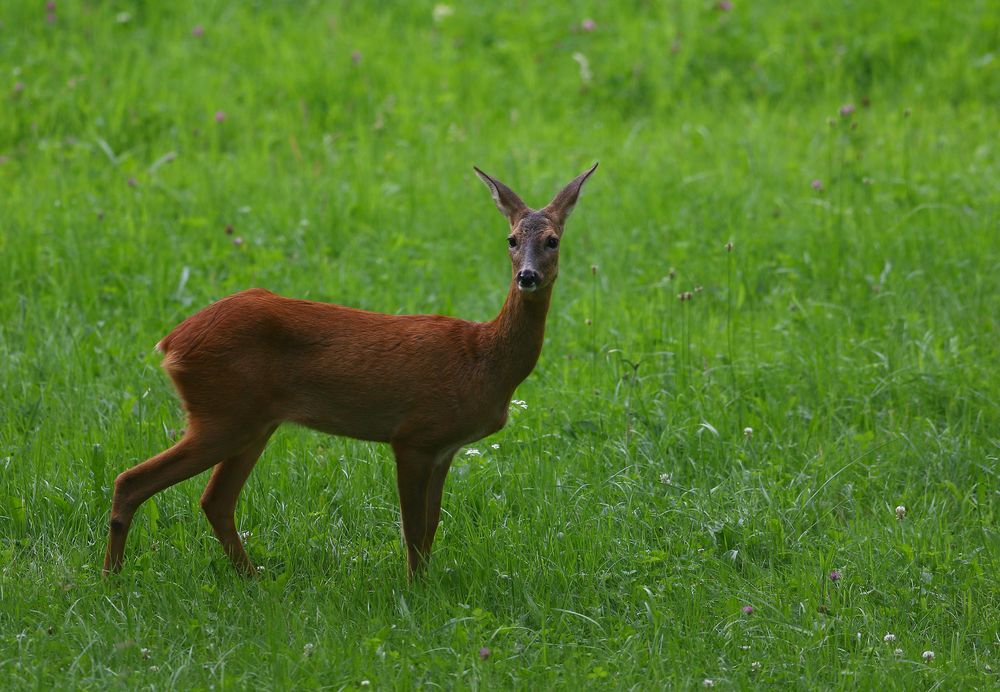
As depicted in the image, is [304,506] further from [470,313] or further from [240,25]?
[240,25]

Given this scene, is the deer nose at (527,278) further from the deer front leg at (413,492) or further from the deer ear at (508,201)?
the deer front leg at (413,492)

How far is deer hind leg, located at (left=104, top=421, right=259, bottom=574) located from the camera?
4.31 meters

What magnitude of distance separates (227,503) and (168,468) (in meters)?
0.34

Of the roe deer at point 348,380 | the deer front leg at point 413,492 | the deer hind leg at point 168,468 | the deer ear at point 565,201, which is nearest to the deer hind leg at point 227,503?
the roe deer at point 348,380

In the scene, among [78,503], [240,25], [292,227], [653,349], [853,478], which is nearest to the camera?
[78,503]

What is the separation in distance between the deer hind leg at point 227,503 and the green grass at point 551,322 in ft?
0.23

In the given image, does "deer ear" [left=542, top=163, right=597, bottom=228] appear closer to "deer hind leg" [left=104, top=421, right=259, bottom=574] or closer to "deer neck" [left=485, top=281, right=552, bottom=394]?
"deer neck" [left=485, top=281, right=552, bottom=394]

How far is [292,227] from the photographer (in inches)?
288

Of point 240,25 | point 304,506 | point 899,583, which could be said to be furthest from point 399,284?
point 240,25

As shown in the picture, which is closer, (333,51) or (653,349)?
(653,349)

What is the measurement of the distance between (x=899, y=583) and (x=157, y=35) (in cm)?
706

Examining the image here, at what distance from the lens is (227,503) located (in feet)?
15.1

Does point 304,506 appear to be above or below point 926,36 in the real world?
below

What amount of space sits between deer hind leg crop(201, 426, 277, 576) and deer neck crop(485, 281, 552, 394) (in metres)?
0.83
